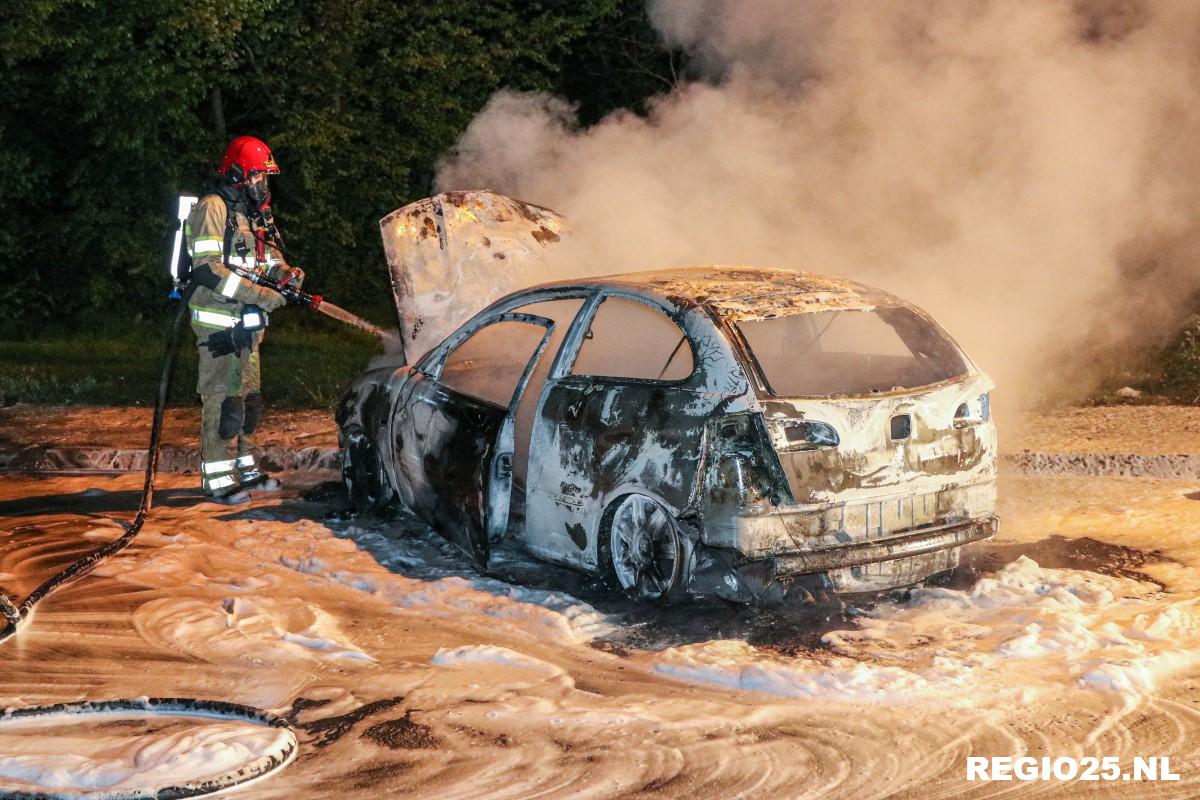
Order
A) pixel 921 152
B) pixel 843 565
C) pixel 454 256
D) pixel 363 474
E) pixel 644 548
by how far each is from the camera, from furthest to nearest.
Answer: pixel 921 152, pixel 454 256, pixel 363 474, pixel 644 548, pixel 843 565

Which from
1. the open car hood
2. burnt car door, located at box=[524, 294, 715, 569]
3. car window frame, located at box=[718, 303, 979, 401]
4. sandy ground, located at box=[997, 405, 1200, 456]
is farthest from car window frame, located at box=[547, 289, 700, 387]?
sandy ground, located at box=[997, 405, 1200, 456]

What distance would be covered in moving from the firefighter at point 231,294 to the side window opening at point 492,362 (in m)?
1.37

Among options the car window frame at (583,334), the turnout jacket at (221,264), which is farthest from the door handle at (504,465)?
the turnout jacket at (221,264)

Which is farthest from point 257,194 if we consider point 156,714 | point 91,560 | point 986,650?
point 986,650

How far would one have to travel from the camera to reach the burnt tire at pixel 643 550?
6211 millimetres

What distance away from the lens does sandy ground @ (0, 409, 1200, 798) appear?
4652 millimetres

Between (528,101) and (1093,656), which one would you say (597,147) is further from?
(1093,656)

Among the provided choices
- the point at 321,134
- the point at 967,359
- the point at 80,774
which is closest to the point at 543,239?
the point at 967,359

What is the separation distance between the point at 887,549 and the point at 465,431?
208cm

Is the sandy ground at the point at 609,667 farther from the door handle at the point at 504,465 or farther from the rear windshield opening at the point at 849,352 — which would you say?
the rear windshield opening at the point at 849,352

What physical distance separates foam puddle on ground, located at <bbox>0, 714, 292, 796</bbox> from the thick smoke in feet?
22.6

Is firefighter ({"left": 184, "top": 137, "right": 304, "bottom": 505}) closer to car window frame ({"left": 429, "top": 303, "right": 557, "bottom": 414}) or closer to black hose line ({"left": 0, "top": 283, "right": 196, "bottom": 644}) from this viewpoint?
black hose line ({"left": 0, "top": 283, "right": 196, "bottom": 644})

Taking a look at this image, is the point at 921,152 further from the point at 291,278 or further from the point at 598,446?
Result: the point at 598,446

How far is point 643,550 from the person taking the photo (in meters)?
6.38
